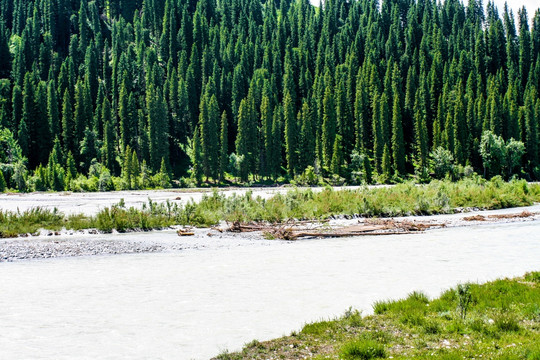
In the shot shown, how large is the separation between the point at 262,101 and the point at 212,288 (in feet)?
350

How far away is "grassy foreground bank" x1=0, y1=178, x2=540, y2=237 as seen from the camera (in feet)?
86.0

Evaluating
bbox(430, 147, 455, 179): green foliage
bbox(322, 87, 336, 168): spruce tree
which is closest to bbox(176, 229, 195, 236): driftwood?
bbox(322, 87, 336, 168): spruce tree

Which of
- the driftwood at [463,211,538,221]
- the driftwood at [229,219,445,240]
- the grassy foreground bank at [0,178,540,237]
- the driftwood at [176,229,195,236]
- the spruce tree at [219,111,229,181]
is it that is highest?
the spruce tree at [219,111,229,181]

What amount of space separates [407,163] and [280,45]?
2733 inches

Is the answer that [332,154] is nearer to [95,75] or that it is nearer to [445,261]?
[95,75]

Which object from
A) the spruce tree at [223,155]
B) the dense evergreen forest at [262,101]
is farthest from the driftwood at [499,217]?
the spruce tree at [223,155]

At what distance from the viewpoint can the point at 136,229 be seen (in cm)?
2630

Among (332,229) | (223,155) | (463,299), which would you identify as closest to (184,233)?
(332,229)

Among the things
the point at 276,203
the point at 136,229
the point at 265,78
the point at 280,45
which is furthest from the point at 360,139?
the point at 136,229

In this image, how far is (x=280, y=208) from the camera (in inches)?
1194

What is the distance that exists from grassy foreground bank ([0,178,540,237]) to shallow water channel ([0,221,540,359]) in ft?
25.5

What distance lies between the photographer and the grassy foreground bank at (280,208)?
26203mm

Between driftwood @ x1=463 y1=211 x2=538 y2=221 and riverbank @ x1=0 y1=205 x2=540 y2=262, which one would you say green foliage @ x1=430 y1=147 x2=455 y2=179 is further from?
riverbank @ x1=0 y1=205 x2=540 y2=262

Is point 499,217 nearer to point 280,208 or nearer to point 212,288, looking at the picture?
point 280,208
